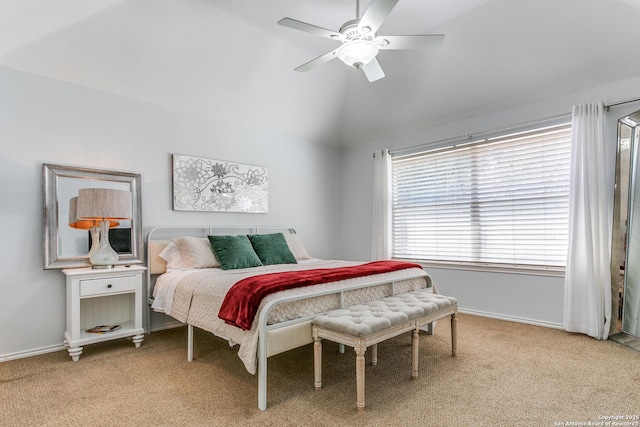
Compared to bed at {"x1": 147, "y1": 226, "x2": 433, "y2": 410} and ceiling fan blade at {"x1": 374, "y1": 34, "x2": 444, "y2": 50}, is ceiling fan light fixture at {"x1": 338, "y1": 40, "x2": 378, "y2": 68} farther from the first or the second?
bed at {"x1": 147, "y1": 226, "x2": 433, "y2": 410}

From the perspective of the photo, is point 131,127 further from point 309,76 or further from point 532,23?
point 532,23

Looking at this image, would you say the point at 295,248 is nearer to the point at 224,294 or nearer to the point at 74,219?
the point at 224,294

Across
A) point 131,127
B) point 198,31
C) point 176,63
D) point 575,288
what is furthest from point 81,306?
point 575,288

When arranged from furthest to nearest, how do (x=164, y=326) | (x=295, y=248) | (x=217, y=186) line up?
1. (x=295, y=248)
2. (x=217, y=186)
3. (x=164, y=326)

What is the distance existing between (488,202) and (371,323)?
9.34ft

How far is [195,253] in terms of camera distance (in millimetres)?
3566

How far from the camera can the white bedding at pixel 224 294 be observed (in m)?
2.24

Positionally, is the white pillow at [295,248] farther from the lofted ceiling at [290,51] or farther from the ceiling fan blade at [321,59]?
the ceiling fan blade at [321,59]

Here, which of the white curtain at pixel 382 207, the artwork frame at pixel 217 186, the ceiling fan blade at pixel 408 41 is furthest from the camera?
the white curtain at pixel 382 207

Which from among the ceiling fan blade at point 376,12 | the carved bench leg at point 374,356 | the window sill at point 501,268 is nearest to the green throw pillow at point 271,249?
the carved bench leg at point 374,356

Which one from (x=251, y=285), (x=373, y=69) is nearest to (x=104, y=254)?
(x=251, y=285)

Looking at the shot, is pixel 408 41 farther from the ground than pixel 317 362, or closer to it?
farther from the ground

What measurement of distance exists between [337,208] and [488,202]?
234cm

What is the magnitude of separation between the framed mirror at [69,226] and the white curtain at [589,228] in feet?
14.2
